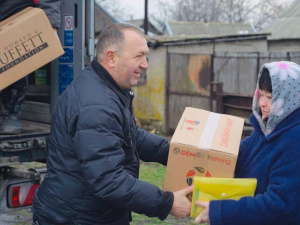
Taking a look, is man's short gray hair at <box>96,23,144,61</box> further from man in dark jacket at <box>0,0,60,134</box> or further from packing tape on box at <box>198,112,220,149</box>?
man in dark jacket at <box>0,0,60,134</box>

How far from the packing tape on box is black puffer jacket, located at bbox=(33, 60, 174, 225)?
30cm

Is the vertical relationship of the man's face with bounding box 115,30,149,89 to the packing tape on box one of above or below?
above

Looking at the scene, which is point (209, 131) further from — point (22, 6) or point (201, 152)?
point (22, 6)

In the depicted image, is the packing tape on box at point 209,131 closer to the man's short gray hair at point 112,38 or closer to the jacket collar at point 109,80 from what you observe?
the jacket collar at point 109,80

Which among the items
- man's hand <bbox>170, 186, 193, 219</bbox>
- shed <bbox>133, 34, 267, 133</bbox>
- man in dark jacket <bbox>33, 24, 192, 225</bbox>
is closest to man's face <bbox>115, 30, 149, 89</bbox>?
man in dark jacket <bbox>33, 24, 192, 225</bbox>

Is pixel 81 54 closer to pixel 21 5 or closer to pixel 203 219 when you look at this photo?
pixel 21 5

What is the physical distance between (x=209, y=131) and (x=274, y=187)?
591 millimetres

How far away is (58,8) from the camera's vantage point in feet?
12.1

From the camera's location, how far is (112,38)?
249cm

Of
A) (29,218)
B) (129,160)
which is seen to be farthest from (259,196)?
(29,218)

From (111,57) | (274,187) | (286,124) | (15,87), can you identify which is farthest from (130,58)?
(15,87)

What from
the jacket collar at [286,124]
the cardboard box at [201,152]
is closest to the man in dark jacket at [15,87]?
the cardboard box at [201,152]

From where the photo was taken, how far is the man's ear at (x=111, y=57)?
98.1 inches

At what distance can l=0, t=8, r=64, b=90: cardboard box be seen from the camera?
129 inches
